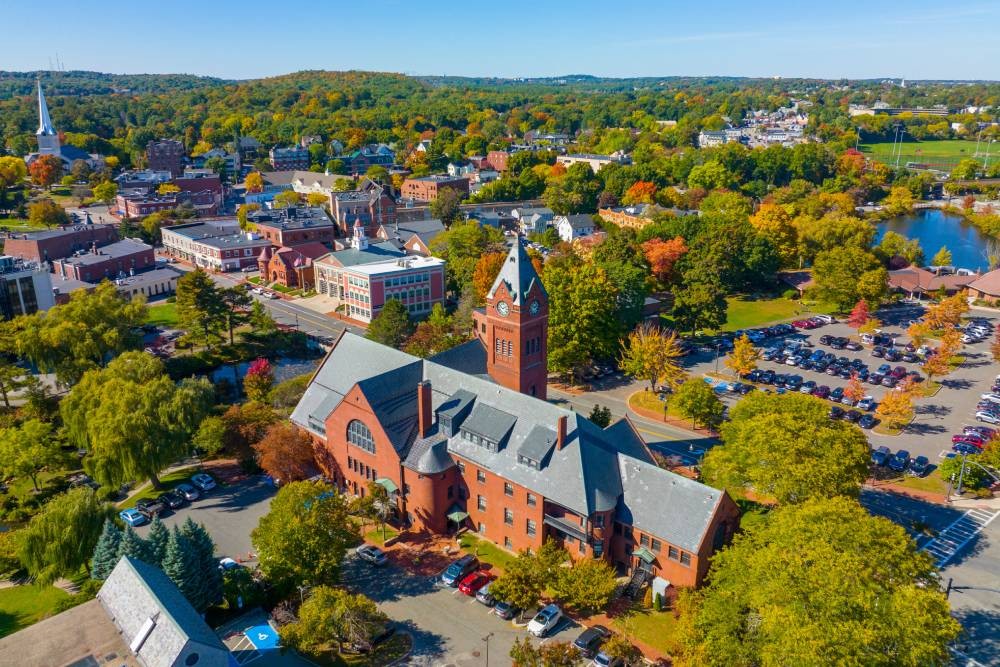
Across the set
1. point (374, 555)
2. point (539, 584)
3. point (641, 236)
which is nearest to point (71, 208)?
point (641, 236)

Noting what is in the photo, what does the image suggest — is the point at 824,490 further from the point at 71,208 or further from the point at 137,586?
the point at 71,208

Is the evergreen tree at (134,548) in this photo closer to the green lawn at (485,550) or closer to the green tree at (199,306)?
the green lawn at (485,550)

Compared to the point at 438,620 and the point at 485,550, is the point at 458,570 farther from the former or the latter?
the point at 438,620

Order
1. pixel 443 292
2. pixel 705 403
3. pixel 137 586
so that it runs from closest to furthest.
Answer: pixel 137 586 < pixel 705 403 < pixel 443 292

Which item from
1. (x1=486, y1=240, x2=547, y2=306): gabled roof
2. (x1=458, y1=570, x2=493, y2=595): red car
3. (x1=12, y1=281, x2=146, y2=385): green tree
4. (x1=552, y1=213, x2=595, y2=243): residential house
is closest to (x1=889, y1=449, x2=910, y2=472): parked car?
(x1=486, y1=240, x2=547, y2=306): gabled roof

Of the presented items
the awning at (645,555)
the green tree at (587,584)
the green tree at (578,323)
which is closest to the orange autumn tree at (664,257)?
the green tree at (578,323)

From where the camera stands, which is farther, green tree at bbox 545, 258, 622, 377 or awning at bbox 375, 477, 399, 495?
green tree at bbox 545, 258, 622, 377

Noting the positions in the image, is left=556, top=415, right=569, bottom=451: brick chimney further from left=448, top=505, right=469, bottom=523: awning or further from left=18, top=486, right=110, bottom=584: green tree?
left=18, top=486, right=110, bottom=584: green tree
